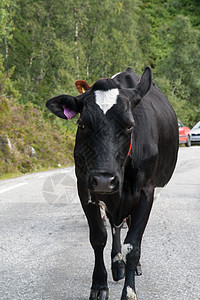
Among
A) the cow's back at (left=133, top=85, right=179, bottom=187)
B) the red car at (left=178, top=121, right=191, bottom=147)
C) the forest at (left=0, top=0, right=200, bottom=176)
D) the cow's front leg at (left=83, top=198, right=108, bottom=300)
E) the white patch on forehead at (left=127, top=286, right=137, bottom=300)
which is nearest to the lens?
the white patch on forehead at (left=127, top=286, right=137, bottom=300)

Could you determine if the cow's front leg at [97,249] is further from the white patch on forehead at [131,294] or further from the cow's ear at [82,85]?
the cow's ear at [82,85]

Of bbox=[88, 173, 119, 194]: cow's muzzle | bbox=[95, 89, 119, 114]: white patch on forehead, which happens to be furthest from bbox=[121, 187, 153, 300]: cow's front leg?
bbox=[95, 89, 119, 114]: white patch on forehead

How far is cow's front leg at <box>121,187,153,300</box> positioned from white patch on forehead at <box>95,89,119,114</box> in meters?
0.81

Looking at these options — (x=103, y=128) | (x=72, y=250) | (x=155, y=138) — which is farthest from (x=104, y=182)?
(x=72, y=250)

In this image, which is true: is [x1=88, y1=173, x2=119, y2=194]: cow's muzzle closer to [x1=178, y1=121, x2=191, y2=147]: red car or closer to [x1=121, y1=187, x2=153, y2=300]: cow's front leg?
[x1=121, y1=187, x2=153, y2=300]: cow's front leg

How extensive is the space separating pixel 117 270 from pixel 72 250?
1.14 meters

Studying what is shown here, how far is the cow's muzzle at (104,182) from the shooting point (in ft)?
9.78

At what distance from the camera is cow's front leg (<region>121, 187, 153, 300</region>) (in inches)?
137

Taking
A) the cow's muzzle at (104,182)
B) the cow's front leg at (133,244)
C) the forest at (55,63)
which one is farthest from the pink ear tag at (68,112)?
the forest at (55,63)

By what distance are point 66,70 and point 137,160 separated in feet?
75.1

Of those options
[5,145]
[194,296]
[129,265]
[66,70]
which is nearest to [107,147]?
[129,265]

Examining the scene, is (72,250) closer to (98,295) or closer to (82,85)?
(98,295)

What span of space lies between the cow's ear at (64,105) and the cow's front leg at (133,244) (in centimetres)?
83

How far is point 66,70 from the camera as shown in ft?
85.4
